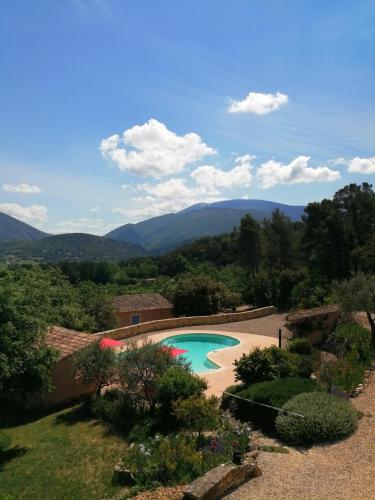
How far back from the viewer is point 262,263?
45.8m

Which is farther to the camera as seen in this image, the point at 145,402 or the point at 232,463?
the point at 145,402

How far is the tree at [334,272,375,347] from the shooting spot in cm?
1655

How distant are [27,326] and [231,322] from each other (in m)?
18.3

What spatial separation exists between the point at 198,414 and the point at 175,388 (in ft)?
5.24

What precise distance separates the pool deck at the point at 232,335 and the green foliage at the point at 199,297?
324 centimetres

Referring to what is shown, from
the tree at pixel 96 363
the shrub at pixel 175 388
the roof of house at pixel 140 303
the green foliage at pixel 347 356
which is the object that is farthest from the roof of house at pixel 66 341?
the roof of house at pixel 140 303

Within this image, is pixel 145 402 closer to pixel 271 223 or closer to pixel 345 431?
pixel 345 431

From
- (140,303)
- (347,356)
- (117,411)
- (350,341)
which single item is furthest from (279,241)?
(117,411)

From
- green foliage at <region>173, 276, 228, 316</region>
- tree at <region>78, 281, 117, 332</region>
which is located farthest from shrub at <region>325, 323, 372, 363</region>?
tree at <region>78, 281, 117, 332</region>

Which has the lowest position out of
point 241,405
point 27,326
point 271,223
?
point 241,405

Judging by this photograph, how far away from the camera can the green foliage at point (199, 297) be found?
3102 cm

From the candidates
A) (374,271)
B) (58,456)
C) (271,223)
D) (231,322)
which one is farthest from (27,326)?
(271,223)

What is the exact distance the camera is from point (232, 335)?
24422 millimetres

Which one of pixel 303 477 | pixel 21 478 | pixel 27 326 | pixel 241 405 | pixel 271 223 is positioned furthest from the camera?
pixel 271 223
